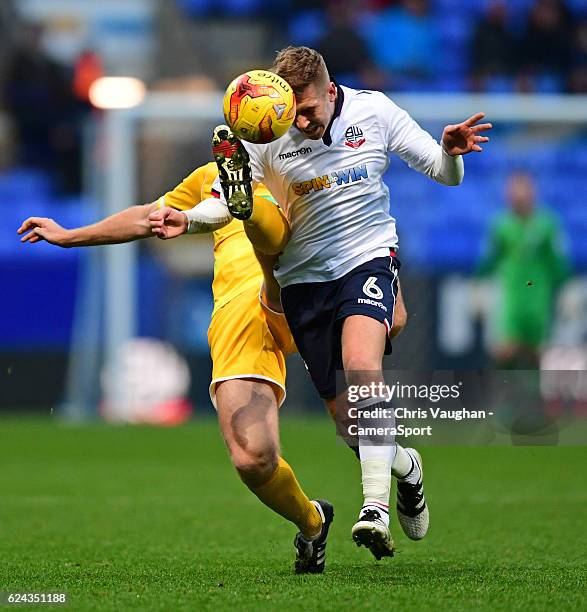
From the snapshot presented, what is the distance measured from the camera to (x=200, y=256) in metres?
14.7

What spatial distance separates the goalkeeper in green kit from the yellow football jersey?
721cm

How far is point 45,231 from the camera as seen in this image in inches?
208

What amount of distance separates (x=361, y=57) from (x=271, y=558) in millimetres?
11928

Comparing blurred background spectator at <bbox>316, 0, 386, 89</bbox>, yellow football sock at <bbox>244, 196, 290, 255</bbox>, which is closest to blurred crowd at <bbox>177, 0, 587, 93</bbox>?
blurred background spectator at <bbox>316, 0, 386, 89</bbox>

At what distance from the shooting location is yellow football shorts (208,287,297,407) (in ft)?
18.4

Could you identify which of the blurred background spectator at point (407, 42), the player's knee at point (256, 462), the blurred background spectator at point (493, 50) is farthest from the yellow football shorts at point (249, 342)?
the blurred background spectator at point (407, 42)

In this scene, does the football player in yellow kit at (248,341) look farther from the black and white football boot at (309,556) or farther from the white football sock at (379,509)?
the white football sock at (379,509)

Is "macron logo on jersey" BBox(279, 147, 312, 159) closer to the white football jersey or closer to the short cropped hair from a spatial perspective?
the white football jersey

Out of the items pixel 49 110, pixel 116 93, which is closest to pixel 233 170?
pixel 116 93

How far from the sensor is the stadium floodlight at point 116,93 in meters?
15.7

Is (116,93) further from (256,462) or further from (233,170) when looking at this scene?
(233,170)

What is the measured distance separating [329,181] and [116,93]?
10.8 m

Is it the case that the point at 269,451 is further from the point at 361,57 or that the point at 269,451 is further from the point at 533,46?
the point at 533,46

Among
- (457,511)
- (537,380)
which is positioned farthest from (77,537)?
(537,380)
